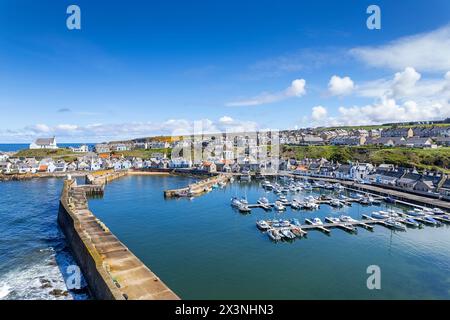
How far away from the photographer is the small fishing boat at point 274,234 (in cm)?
2601

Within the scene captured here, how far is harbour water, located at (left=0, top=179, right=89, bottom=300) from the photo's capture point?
56.0 ft

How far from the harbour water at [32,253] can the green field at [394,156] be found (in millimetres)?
63279

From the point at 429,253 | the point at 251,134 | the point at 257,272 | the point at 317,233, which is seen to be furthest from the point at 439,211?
the point at 251,134

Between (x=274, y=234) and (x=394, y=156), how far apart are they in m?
54.8

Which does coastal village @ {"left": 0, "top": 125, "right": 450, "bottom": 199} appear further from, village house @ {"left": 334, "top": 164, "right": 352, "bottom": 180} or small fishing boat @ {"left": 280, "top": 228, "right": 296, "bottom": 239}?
small fishing boat @ {"left": 280, "top": 228, "right": 296, "bottom": 239}

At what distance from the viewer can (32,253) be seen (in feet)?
73.4

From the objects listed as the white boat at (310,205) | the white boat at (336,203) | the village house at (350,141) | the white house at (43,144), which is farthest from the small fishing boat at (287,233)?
the white house at (43,144)

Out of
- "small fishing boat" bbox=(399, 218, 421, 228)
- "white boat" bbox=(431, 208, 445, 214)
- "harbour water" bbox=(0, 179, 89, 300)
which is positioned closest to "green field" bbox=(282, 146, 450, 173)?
A: "white boat" bbox=(431, 208, 445, 214)

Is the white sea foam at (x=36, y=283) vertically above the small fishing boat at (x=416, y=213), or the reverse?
the small fishing boat at (x=416, y=213)

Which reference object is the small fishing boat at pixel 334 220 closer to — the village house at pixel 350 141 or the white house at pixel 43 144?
the village house at pixel 350 141

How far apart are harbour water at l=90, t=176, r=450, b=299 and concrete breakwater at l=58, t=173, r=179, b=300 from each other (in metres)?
1.75

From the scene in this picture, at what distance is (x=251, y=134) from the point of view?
14112cm
